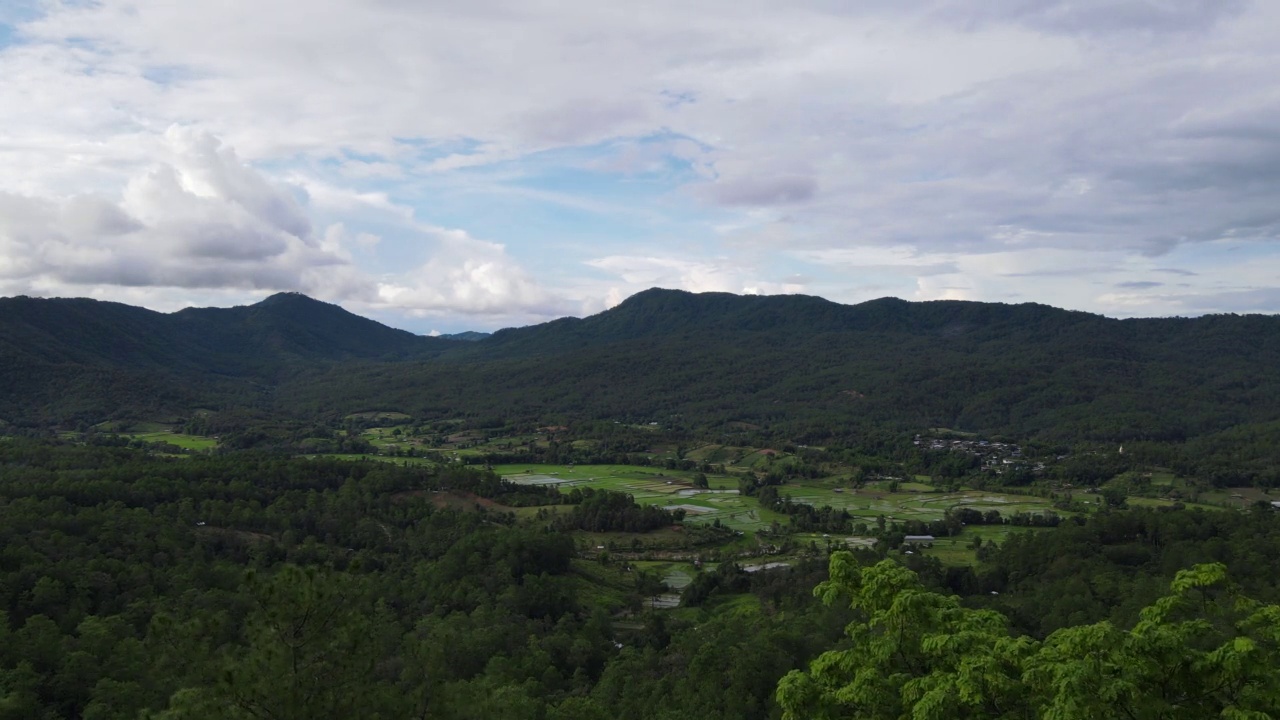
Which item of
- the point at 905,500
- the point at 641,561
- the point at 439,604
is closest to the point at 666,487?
the point at 905,500

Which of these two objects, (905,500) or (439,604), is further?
(905,500)

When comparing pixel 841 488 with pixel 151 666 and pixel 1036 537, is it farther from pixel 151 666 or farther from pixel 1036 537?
pixel 151 666

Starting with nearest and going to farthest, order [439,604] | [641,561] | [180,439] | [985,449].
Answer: [439,604] → [641,561] → [985,449] → [180,439]

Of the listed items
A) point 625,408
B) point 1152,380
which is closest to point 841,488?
point 625,408

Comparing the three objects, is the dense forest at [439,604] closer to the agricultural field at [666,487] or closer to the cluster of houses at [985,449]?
the agricultural field at [666,487]

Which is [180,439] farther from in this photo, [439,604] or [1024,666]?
[1024,666]

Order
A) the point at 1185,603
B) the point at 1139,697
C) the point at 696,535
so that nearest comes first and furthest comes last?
1. the point at 1139,697
2. the point at 1185,603
3. the point at 696,535

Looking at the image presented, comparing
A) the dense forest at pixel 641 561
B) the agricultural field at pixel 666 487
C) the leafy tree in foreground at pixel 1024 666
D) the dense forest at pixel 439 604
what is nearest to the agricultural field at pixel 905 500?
the dense forest at pixel 641 561

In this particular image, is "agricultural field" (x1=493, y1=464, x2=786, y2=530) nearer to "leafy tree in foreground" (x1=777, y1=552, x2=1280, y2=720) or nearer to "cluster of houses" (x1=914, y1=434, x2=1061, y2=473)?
"cluster of houses" (x1=914, y1=434, x2=1061, y2=473)
